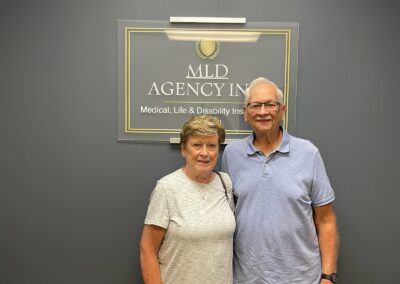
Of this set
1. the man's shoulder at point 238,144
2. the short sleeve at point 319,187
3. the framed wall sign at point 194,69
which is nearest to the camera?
the short sleeve at point 319,187

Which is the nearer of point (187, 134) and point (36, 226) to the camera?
point (187, 134)

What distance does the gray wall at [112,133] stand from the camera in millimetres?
1504

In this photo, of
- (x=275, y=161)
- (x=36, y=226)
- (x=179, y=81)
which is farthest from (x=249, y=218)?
(x=36, y=226)

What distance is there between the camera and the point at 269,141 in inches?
52.5

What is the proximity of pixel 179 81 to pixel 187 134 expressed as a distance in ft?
1.28

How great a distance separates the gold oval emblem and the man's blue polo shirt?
0.53m

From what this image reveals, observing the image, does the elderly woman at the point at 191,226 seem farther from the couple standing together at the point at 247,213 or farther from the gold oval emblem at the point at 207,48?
the gold oval emblem at the point at 207,48

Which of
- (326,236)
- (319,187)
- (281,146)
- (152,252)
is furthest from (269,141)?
(152,252)

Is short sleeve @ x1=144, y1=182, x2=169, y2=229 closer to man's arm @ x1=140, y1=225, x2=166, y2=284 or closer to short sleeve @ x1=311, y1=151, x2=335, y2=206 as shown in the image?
man's arm @ x1=140, y1=225, x2=166, y2=284

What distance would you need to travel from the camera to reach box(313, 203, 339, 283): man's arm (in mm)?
1308

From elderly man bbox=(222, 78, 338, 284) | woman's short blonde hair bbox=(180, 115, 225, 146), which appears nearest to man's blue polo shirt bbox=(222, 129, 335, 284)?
elderly man bbox=(222, 78, 338, 284)

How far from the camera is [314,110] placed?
1.53 m

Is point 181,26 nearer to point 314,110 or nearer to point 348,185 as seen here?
point 314,110

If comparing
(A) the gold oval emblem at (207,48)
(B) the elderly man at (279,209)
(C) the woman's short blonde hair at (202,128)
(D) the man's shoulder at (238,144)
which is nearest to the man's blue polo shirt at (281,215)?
(B) the elderly man at (279,209)
